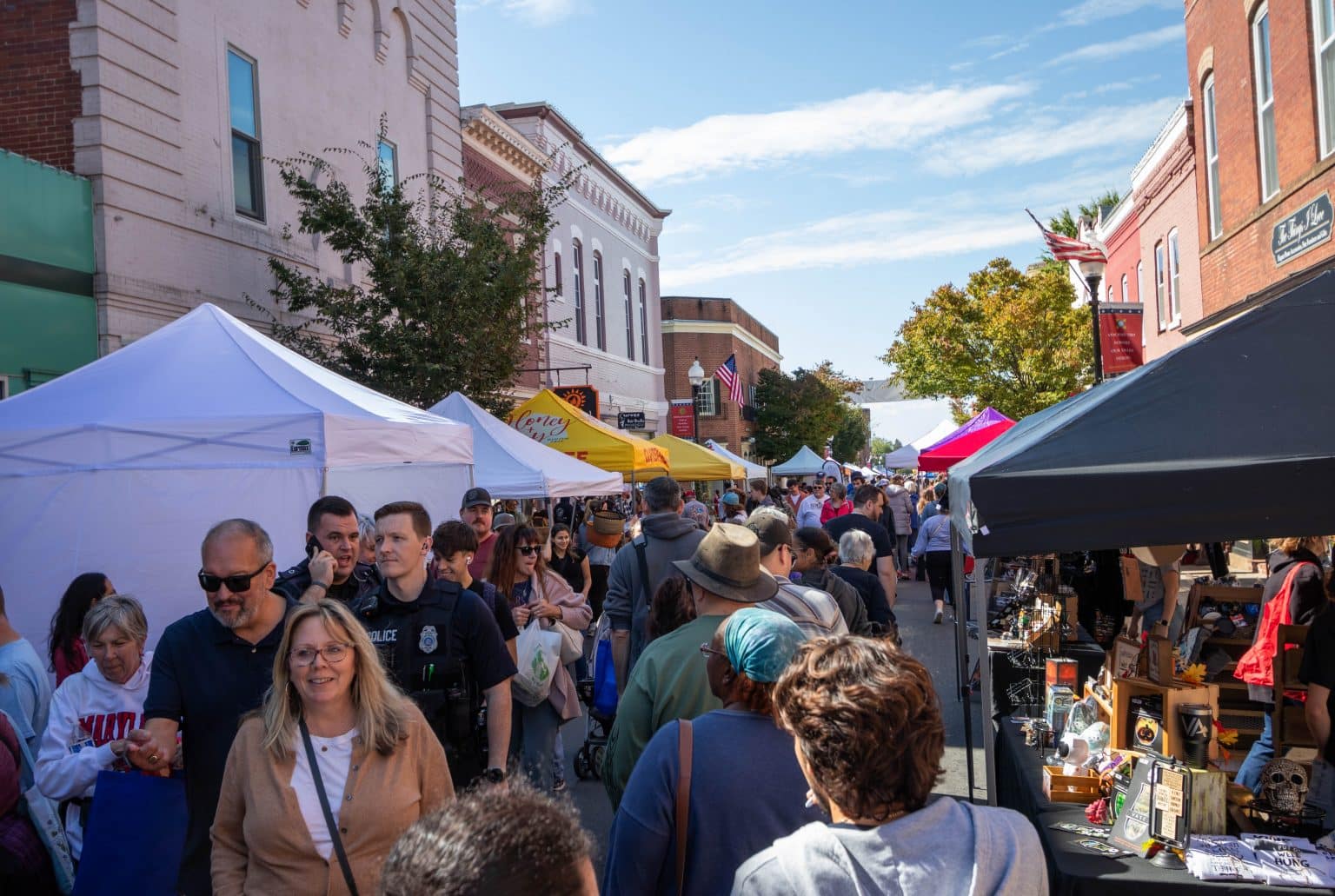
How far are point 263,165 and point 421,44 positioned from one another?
228 inches

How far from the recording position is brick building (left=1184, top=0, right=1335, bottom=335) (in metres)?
12.2

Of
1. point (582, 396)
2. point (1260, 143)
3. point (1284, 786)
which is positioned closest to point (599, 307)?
point (582, 396)

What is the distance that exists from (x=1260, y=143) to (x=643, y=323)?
2487cm

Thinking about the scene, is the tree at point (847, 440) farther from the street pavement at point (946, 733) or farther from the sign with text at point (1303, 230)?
the sign with text at point (1303, 230)

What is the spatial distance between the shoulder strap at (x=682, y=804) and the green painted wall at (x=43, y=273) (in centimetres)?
984

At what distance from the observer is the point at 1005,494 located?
14.0 ft

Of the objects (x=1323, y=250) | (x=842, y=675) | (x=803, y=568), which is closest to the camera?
(x=842, y=675)

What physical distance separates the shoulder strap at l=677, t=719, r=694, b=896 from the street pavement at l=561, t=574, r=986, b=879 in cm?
50

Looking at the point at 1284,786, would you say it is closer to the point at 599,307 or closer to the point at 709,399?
the point at 599,307

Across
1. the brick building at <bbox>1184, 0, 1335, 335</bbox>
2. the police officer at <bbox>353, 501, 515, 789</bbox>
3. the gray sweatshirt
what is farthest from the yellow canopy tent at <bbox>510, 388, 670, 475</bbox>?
the gray sweatshirt

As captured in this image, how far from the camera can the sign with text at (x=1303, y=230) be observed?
39.1ft

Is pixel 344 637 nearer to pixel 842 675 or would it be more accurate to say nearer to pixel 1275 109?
pixel 842 675

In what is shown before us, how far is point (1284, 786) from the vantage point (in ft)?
14.5

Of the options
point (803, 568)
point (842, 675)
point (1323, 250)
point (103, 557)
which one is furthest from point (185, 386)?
point (1323, 250)
